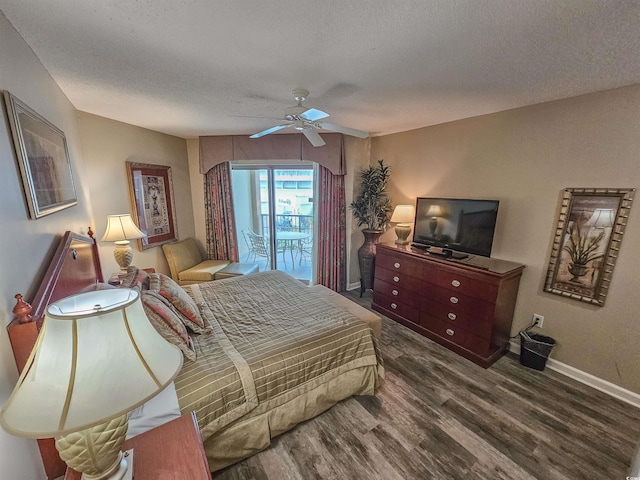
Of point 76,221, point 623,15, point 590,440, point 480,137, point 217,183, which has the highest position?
point 623,15

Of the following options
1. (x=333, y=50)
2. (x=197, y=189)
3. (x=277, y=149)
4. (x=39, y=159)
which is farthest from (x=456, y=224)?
(x=197, y=189)

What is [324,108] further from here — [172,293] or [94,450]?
[94,450]

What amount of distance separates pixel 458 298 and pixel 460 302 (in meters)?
0.04

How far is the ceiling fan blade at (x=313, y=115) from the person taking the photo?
189 centimetres

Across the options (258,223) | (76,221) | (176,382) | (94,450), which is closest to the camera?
(94,450)

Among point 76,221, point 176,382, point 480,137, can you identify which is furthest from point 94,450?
point 480,137

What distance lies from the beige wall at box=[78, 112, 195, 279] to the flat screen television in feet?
11.0

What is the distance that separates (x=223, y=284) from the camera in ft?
9.05

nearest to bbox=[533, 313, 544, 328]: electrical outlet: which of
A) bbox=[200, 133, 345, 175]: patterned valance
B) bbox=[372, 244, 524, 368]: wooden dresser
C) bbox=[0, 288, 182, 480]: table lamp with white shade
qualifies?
bbox=[372, 244, 524, 368]: wooden dresser

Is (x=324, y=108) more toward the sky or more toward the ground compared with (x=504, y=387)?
more toward the sky

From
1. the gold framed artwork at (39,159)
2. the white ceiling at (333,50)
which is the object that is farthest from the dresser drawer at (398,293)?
the gold framed artwork at (39,159)

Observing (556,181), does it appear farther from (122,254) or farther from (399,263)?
(122,254)

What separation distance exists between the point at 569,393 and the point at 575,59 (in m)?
2.43

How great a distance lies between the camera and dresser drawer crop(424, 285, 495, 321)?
7.81 feet
